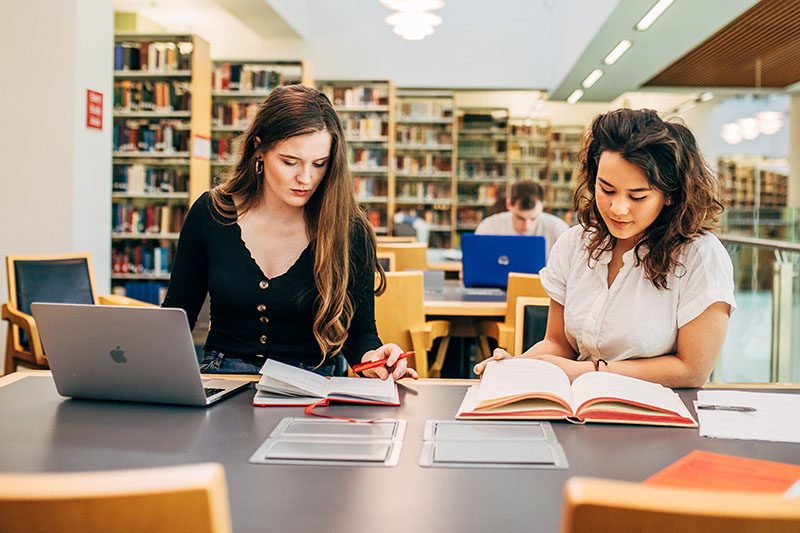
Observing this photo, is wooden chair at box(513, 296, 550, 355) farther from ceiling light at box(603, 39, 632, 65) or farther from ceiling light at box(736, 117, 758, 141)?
ceiling light at box(736, 117, 758, 141)

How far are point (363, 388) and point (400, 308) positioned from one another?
154 cm

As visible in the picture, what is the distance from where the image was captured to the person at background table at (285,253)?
1.83 metres

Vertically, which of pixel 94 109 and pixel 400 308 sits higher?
pixel 94 109

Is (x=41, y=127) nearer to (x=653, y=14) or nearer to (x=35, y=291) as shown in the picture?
(x=35, y=291)

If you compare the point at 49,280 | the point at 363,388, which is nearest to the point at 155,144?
the point at 49,280

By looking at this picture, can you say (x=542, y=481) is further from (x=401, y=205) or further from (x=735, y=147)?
(x=735, y=147)

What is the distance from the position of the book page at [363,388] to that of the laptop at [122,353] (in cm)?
24

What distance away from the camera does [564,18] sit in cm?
796

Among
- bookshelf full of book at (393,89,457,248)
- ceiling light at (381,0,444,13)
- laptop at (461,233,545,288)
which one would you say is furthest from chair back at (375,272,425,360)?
bookshelf full of book at (393,89,457,248)

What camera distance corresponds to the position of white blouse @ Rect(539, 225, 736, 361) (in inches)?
64.9

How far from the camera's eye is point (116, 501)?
0.59 metres

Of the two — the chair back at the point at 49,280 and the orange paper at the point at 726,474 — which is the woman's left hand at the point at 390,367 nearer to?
the orange paper at the point at 726,474

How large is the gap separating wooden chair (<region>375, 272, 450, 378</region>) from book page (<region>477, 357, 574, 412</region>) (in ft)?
4.64

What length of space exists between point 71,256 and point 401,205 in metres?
5.95
